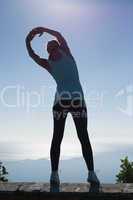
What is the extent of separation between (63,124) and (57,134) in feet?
0.92

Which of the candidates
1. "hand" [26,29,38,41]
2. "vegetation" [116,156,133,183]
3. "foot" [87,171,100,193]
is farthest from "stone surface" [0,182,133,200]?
"vegetation" [116,156,133,183]

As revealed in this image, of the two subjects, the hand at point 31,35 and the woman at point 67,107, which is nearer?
the woman at point 67,107

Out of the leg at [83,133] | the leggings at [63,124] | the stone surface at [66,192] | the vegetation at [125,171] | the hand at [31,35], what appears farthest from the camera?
the vegetation at [125,171]

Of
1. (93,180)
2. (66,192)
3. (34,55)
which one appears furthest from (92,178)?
(34,55)

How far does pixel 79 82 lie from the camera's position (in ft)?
34.9

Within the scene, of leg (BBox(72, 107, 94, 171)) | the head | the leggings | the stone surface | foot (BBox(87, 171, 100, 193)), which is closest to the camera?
the stone surface

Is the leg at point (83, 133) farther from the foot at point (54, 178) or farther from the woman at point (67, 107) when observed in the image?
the foot at point (54, 178)

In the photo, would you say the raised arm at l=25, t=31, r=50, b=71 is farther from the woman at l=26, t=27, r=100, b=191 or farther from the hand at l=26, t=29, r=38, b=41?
the woman at l=26, t=27, r=100, b=191

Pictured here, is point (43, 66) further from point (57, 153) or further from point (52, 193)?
point (52, 193)

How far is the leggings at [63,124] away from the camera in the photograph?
10.5 meters

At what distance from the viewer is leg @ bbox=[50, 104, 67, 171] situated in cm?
1055

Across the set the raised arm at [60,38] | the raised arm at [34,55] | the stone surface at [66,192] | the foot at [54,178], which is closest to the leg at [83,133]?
the stone surface at [66,192]

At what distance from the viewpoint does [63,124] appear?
421 inches

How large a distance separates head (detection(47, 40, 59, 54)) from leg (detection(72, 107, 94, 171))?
5.32ft
